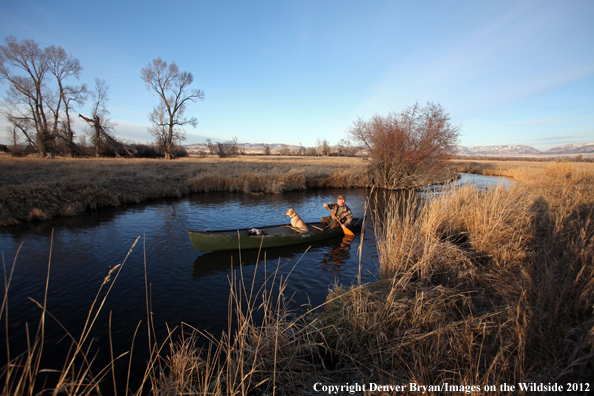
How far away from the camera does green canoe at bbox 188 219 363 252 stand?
8.70 metres

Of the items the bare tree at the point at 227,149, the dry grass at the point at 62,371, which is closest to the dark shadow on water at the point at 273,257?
the dry grass at the point at 62,371

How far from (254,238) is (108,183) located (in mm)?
12546

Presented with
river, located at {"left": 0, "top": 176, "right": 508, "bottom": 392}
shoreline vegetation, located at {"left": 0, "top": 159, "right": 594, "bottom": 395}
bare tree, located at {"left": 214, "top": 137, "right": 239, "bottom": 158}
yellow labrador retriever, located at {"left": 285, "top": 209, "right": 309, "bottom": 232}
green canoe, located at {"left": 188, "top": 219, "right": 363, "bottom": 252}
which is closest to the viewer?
shoreline vegetation, located at {"left": 0, "top": 159, "right": 594, "bottom": 395}

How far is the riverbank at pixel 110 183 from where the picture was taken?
12.4 metres

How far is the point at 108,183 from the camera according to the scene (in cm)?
1655

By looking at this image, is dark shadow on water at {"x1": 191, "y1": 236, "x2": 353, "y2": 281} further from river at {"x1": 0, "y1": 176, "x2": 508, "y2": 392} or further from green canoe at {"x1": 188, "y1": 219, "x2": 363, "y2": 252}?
green canoe at {"x1": 188, "y1": 219, "x2": 363, "y2": 252}

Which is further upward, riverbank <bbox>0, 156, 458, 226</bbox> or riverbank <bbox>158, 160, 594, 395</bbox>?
riverbank <bbox>0, 156, 458, 226</bbox>

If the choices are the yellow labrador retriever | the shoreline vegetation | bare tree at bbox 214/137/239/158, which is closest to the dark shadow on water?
the yellow labrador retriever

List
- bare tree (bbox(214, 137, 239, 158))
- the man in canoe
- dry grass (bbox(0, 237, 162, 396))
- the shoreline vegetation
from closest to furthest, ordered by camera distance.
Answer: dry grass (bbox(0, 237, 162, 396)) < the shoreline vegetation < the man in canoe < bare tree (bbox(214, 137, 239, 158))

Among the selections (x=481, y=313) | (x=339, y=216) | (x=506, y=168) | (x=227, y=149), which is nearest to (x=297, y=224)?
(x=339, y=216)

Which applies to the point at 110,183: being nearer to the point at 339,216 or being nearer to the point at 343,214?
the point at 339,216

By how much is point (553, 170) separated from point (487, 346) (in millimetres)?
21167

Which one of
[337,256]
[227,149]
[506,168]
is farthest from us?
[227,149]

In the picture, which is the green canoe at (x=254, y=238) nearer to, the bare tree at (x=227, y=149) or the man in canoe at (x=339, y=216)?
the man in canoe at (x=339, y=216)
